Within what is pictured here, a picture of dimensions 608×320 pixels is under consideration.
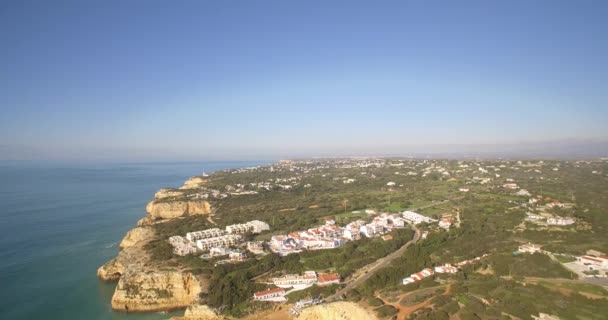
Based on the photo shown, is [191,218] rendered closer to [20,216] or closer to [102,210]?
[102,210]

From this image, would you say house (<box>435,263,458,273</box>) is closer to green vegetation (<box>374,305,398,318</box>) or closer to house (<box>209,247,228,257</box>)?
green vegetation (<box>374,305,398,318</box>)

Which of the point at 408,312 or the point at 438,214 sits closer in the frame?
the point at 408,312

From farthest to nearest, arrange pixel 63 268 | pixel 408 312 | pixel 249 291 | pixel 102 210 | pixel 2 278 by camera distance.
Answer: pixel 102 210 < pixel 63 268 < pixel 2 278 < pixel 249 291 < pixel 408 312

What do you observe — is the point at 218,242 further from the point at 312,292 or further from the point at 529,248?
the point at 529,248

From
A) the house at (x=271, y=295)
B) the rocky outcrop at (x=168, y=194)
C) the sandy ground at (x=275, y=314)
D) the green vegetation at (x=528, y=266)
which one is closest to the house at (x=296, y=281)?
the house at (x=271, y=295)

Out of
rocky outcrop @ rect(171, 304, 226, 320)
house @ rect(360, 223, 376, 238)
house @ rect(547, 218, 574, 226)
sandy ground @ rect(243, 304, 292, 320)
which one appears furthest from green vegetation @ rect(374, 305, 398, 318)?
house @ rect(547, 218, 574, 226)

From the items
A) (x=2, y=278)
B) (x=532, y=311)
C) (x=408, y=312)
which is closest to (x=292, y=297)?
(x=408, y=312)

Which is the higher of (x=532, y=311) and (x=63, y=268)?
(x=532, y=311)

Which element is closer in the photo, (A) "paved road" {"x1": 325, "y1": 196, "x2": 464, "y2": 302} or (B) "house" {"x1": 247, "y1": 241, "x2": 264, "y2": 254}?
(A) "paved road" {"x1": 325, "y1": 196, "x2": 464, "y2": 302}
